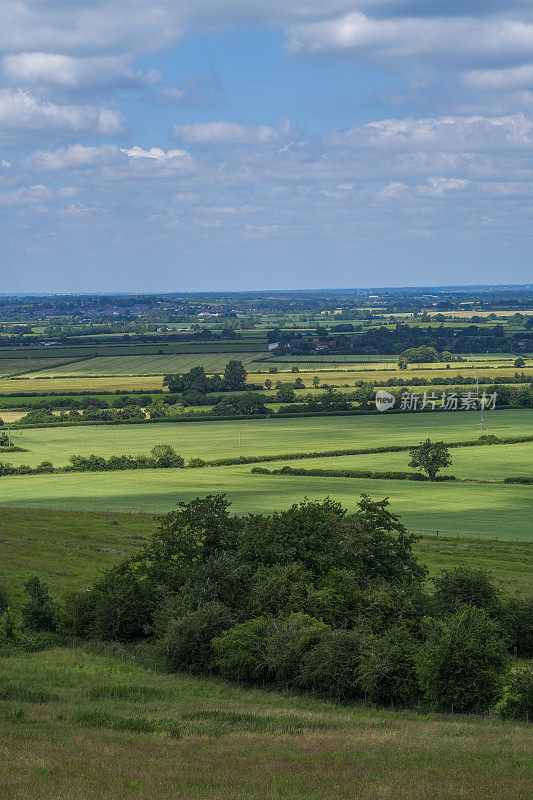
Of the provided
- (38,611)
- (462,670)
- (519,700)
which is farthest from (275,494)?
(519,700)

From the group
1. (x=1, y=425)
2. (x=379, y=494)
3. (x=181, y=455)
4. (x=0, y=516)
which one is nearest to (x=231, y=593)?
(x=0, y=516)

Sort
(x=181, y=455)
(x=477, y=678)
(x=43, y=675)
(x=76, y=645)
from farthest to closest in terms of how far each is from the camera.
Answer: (x=181, y=455), (x=76, y=645), (x=43, y=675), (x=477, y=678)

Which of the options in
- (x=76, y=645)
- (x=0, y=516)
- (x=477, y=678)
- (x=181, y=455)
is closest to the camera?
(x=477, y=678)

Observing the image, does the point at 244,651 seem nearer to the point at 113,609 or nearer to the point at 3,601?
the point at 113,609

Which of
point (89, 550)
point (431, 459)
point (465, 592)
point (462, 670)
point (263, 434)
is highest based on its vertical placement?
point (465, 592)

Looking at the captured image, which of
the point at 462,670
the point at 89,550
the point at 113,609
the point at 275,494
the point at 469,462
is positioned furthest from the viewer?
the point at 469,462

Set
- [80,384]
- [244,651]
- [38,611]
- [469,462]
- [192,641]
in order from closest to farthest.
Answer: [244,651] < [192,641] < [38,611] < [469,462] < [80,384]

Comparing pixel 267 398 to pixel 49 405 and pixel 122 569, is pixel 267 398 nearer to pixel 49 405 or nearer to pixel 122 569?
pixel 49 405
